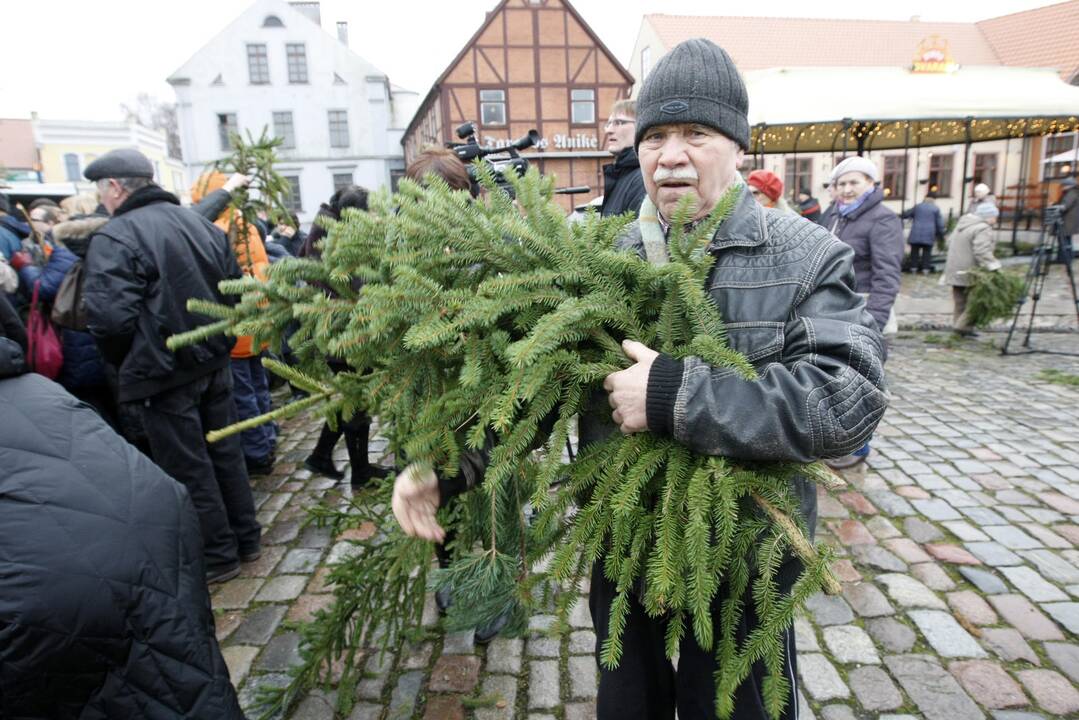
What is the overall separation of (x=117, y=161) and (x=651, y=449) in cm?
353

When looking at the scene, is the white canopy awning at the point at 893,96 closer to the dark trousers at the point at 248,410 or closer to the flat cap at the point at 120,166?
the dark trousers at the point at 248,410

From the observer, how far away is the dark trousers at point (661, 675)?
68.3 inches

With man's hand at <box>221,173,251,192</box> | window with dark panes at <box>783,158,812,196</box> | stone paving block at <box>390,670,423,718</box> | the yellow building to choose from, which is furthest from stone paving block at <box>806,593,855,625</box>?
the yellow building

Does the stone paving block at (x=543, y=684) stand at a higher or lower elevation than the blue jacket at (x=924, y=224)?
lower

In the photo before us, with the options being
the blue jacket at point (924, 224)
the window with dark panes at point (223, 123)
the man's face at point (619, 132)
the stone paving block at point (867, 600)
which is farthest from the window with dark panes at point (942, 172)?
the window with dark panes at point (223, 123)

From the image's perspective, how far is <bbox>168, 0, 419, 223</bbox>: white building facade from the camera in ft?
105

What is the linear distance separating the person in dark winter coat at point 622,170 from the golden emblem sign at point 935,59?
35.8ft

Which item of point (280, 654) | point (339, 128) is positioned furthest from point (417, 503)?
point (339, 128)

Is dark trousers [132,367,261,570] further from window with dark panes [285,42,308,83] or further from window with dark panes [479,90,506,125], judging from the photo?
window with dark panes [285,42,308,83]

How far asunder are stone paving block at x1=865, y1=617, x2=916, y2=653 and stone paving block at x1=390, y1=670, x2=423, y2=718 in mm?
2107

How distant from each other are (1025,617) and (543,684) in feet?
7.71

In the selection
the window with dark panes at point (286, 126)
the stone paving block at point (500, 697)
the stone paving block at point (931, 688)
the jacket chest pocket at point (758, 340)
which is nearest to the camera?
the jacket chest pocket at point (758, 340)

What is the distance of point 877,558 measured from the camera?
12.0 feet

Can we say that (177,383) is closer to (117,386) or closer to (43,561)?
(117,386)
